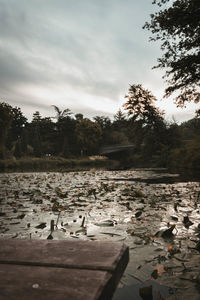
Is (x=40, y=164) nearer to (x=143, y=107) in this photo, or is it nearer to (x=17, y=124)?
(x=143, y=107)

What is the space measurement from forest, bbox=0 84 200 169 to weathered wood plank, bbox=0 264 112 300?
18.7m

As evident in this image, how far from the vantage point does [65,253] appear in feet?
3.48

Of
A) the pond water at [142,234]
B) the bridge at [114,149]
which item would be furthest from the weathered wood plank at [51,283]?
the bridge at [114,149]

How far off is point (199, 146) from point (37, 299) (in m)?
21.5

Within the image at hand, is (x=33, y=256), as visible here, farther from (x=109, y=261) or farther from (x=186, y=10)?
(x=186, y=10)

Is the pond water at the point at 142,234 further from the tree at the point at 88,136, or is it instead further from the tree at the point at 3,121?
the tree at the point at 88,136

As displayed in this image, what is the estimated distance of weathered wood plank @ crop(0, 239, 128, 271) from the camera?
94 cm

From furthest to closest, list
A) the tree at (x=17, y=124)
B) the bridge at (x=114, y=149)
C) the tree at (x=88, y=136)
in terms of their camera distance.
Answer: the tree at (x=17, y=124), the tree at (x=88, y=136), the bridge at (x=114, y=149)

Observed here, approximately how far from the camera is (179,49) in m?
15.7

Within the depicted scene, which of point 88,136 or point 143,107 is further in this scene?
point 88,136

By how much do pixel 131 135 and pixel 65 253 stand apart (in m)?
44.3

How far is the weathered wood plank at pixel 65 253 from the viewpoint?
94 centimetres

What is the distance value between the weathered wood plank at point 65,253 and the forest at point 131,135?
18.5 metres

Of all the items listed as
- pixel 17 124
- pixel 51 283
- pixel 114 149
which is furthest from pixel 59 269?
pixel 17 124
